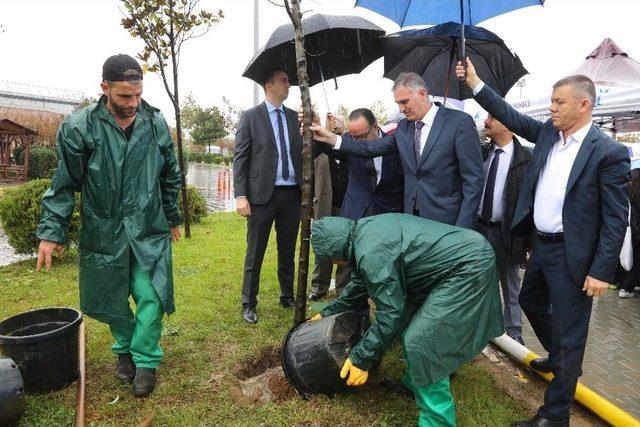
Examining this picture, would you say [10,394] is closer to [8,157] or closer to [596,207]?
[596,207]

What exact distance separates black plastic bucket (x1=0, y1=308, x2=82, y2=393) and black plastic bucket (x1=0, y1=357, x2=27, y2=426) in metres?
0.29

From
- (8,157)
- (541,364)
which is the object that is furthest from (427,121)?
(8,157)

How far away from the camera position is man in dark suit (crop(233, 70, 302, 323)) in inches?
163

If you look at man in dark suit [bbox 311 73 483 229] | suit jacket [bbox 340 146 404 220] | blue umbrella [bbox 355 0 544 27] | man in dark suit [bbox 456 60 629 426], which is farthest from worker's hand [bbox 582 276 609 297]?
blue umbrella [bbox 355 0 544 27]

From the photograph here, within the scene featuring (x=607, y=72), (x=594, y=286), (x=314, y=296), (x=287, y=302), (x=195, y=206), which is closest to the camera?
(x=594, y=286)

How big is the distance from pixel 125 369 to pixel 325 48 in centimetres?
312

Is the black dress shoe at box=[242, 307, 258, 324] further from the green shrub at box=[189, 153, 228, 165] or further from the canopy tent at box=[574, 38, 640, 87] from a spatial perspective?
the green shrub at box=[189, 153, 228, 165]

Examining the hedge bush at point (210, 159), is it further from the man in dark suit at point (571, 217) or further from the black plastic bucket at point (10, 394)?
the man in dark suit at point (571, 217)

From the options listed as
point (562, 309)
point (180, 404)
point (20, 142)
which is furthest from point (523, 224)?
point (20, 142)

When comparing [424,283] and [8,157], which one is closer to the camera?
[424,283]

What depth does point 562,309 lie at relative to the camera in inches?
107

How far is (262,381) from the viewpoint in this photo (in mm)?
3385

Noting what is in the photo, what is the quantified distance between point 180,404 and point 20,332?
4.49 ft

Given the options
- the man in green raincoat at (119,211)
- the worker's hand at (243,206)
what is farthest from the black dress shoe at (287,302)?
the man in green raincoat at (119,211)
